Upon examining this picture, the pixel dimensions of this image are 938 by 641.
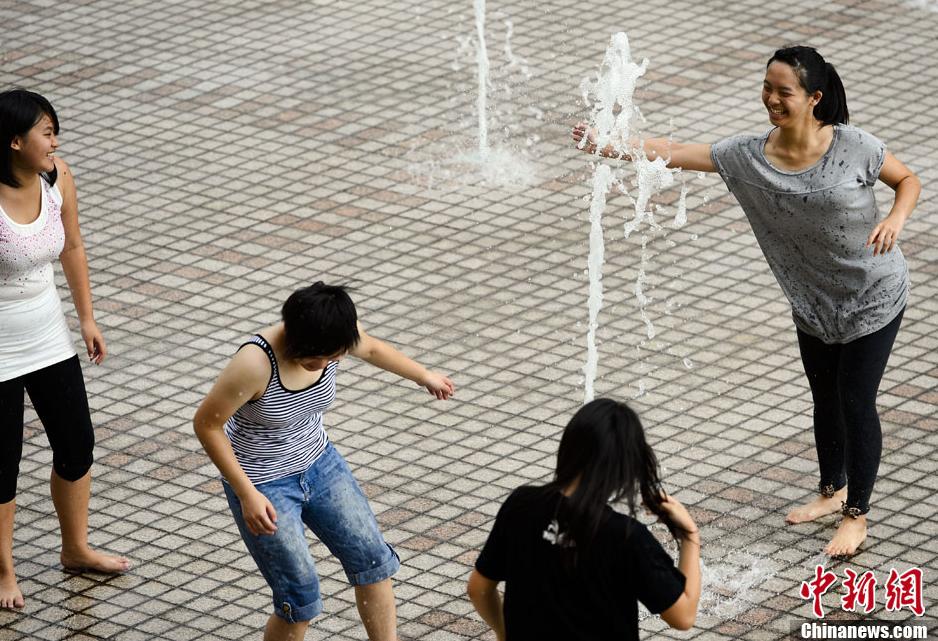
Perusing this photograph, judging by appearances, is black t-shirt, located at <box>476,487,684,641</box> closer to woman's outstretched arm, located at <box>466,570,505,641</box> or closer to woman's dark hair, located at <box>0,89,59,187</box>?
woman's outstretched arm, located at <box>466,570,505,641</box>

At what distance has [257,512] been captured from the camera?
4.30 meters

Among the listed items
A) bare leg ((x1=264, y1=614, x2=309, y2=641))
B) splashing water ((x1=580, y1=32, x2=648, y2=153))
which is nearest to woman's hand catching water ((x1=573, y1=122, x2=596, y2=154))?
bare leg ((x1=264, y1=614, x2=309, y2=641))

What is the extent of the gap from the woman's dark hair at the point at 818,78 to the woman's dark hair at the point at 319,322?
1661 mm

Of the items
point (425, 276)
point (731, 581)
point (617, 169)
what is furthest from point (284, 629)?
point (617, 169)

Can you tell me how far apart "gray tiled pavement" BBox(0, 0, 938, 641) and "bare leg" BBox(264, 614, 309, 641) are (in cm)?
48

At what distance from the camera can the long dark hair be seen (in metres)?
3.40

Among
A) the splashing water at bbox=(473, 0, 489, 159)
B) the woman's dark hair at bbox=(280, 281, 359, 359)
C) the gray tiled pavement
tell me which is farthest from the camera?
the splashing water at bbox=(473, 0, 489, 159)

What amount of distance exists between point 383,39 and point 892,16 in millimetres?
3168

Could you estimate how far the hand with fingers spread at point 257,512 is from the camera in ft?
14.1

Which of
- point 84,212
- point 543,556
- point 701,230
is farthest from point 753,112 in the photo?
point 543,556

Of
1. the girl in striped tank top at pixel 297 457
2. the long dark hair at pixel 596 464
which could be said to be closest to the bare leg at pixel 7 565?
the girl in striped tank top at pixel 297 457

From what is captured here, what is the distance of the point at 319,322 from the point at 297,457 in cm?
49

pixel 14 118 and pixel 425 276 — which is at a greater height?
pixel 14 118

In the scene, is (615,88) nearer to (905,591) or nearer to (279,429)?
(905,591)
